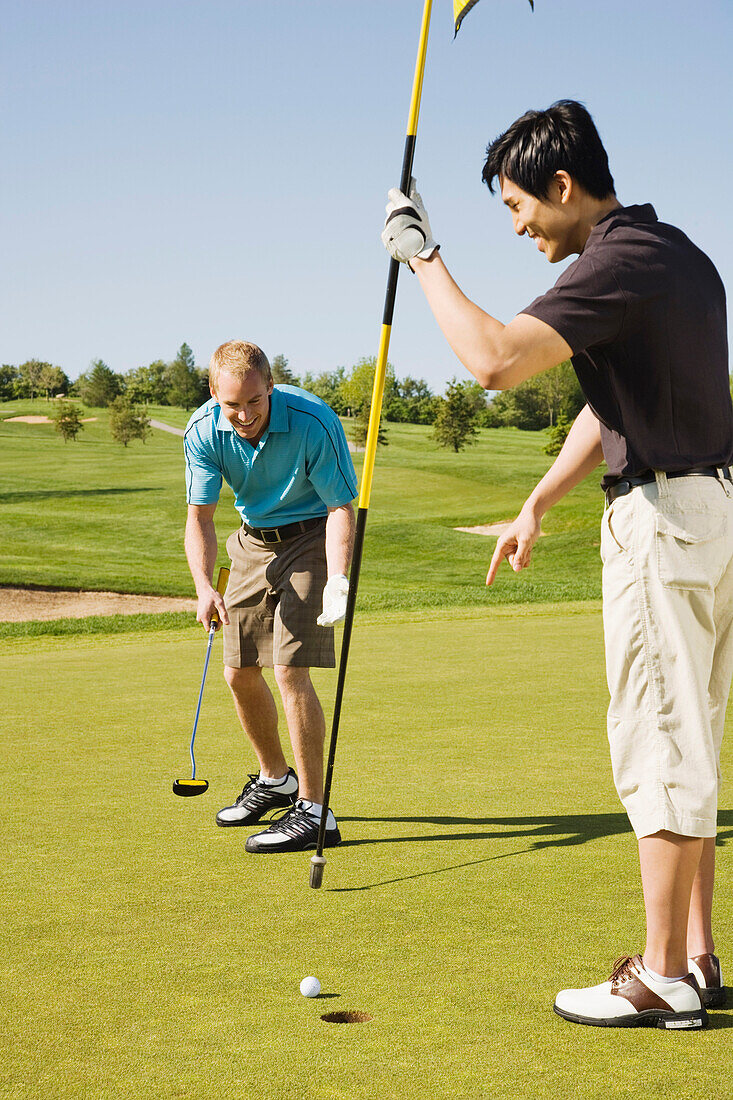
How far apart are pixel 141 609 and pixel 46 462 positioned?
28919mm

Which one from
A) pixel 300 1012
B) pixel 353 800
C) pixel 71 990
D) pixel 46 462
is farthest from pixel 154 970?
pixel 46 462

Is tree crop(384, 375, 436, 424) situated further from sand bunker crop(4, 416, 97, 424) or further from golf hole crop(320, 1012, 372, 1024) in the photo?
golf hole crop(320, 1012, 372, 1024)

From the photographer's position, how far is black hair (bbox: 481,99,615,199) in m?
2.56

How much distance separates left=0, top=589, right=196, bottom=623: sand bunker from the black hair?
13.6 meters

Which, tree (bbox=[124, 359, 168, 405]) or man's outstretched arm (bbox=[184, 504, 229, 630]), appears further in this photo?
tree (bbox=[124, 359, 168, 405])

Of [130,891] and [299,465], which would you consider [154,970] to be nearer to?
[130,891]

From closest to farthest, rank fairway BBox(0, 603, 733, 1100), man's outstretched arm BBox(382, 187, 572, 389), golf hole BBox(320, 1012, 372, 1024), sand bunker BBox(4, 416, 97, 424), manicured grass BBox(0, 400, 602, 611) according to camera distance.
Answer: fairway BBox(0, 603, 733, 1100) < man's outstretched arm BBox(382, 187, 572, 389) < golf hole BBox(320, 1012, 372, 1024) < manicured grass BBox(0, 400, 602, 611) < sand bunker BBox(4, 416, 97, 424)

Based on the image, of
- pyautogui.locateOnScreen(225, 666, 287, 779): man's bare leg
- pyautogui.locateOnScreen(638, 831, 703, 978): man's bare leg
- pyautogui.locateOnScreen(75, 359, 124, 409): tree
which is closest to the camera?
pyautogui.locateOnScreen(638, 831, 703, 978): man's bare leg

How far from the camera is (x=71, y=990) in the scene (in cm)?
268

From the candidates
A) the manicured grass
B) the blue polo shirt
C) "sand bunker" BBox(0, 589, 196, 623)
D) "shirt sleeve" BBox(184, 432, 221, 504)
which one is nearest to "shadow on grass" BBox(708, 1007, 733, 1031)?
the blue polo shirt

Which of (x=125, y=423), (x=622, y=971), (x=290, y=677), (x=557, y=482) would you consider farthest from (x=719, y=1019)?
(x=125, y=423)

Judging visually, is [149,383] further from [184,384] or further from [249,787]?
[249,787]

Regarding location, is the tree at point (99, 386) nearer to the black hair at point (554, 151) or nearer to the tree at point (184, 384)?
the tree at point (184, 384)

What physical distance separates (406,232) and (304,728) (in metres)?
2.14
